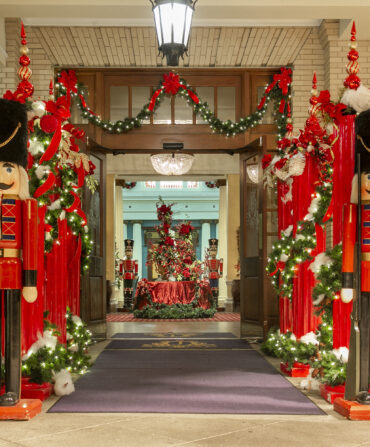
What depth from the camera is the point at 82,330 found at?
198 inches

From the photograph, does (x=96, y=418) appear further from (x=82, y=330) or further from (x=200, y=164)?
(x=200, y=164)

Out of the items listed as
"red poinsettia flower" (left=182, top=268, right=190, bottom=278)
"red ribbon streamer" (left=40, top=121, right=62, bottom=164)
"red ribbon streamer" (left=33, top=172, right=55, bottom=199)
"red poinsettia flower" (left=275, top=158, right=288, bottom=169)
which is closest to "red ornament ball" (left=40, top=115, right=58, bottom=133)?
"red ribbon streamer" (left=40, top=121, right=62, bottom=164)

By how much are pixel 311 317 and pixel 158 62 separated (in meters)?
4.22

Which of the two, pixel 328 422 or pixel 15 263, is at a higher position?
pixel 15 263

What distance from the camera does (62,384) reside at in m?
4.18

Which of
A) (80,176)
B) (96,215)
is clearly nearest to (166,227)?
(96,215)

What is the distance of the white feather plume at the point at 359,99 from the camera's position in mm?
3676

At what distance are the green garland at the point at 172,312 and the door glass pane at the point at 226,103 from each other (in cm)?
521

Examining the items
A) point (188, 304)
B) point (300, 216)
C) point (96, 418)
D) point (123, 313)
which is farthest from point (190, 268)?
point (96, 418)

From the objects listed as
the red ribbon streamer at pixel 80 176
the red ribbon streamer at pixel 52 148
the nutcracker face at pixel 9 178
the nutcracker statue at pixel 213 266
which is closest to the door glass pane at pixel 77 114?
the red ribbon streamer at pixel 80 176

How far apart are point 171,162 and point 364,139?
771 centimetres

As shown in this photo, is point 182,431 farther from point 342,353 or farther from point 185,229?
point 185,229

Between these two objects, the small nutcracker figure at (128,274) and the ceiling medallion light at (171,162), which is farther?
the small nutcracker figure at (128,274)

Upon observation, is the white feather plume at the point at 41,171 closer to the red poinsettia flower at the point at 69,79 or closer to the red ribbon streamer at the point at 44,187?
the red ribbon streamer at the point at 44,187
